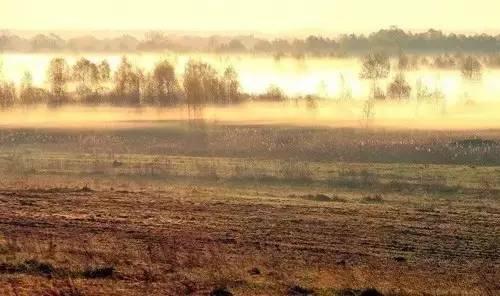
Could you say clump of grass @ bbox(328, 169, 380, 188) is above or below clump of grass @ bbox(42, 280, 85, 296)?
below

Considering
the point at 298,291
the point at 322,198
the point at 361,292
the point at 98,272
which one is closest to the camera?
the point at 361,292

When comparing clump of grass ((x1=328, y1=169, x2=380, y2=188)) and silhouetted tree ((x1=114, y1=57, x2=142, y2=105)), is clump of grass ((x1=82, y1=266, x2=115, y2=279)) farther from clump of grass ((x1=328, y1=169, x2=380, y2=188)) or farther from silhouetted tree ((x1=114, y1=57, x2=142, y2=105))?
silhouetted tree ((x1=114, y1=57, x2=142, y2=105))

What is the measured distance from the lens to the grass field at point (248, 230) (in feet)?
69.7

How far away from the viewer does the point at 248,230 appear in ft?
95.1

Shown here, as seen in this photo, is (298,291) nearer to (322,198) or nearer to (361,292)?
(361,292)

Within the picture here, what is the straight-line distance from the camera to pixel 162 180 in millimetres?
51188

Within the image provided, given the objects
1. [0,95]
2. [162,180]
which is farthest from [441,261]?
[0,95]

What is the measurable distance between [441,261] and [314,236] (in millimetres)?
4488

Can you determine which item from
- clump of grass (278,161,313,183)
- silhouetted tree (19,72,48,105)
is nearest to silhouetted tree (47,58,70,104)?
silhouetted tree (19,72,48,105)

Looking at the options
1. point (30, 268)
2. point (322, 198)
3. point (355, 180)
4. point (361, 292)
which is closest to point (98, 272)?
point (30, 268)

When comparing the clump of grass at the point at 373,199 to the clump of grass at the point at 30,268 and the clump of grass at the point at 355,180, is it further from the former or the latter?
the clump of grass at the point at 30,268

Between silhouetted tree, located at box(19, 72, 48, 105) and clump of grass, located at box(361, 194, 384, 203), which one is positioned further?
silhouetted tree, located at box(19, 72, 48, 105)

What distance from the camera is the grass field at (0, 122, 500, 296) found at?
21.2 meters

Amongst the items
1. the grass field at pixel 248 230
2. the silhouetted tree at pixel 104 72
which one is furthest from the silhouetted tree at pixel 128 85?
the grass field at pixel 248 230
